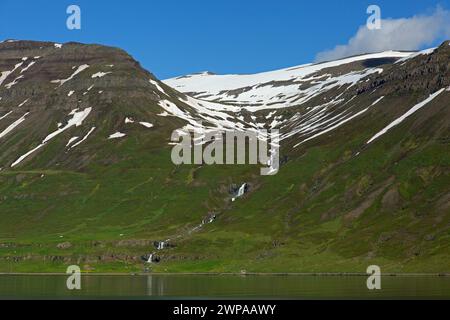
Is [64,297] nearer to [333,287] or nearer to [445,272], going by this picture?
[333,287]
